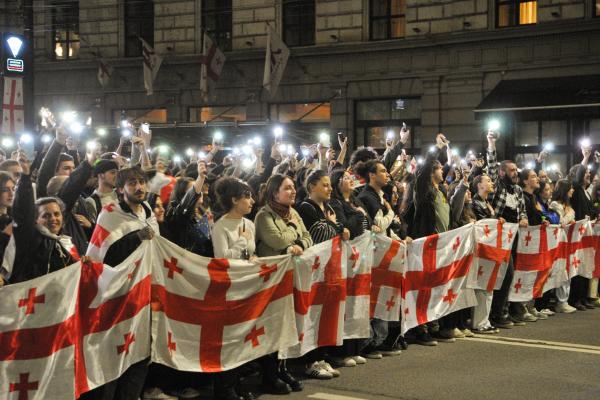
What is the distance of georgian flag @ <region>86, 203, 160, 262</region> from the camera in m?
6.57

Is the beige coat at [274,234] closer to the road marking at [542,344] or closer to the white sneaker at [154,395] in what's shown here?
the white sneaker at [154,395]

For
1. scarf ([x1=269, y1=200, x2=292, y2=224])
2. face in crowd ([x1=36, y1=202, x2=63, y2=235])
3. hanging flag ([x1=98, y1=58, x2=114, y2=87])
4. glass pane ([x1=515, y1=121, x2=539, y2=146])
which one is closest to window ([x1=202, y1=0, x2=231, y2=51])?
A: hanging flag ([x1=98, y1=58, x2=114, y2=87])

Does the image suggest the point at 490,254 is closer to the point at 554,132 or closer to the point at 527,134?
the point at 554,132

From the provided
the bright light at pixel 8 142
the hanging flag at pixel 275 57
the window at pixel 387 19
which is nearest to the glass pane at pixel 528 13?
the window at pixel 387 19

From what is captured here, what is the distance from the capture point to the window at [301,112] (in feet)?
83.8

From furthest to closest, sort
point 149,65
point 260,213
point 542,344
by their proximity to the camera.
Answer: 1. point 149,65
2. point 542,344
3. point 260,213

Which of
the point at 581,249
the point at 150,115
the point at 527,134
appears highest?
the point at 150,115

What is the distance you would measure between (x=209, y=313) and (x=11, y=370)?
1.80 m

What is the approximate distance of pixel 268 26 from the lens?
25172mm

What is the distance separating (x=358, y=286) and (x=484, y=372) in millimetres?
1398

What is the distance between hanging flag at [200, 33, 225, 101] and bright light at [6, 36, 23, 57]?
10.3 metres

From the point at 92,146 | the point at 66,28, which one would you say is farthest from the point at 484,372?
the point at 66,28

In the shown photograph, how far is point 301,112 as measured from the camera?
84.9 ft

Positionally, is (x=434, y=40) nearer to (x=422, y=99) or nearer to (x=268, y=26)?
(x=422, y=99)
